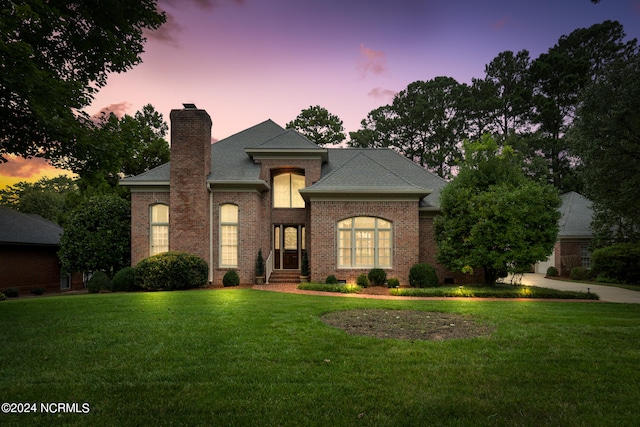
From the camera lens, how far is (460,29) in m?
12.2

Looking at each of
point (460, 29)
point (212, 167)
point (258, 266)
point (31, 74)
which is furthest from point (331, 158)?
point (31, 74)

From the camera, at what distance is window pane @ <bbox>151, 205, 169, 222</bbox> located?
16.1m

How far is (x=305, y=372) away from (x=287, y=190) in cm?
1407

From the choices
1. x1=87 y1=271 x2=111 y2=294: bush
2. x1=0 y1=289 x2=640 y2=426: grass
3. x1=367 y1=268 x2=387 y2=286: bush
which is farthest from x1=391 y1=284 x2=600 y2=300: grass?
x1=87 y1=271 x2=111 y2=294: bush

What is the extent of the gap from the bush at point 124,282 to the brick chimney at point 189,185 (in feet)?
6.75

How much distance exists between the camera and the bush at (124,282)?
45.7ft

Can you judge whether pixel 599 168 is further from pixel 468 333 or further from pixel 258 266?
pixel 258 266

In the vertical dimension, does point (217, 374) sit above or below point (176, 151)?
below

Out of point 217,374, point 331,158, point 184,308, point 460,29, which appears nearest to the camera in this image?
point 217,374

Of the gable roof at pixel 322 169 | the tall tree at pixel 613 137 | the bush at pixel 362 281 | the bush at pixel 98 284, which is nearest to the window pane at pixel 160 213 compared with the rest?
the gable roof at pixel 322 169

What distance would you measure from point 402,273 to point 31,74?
14083 millimetres

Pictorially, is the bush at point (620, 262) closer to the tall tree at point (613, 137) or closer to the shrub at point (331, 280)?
the tall tree at point (613, 137)

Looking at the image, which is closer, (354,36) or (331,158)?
(354,36)

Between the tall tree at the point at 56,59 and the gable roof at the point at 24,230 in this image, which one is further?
the gable roof at the point at 24,230
